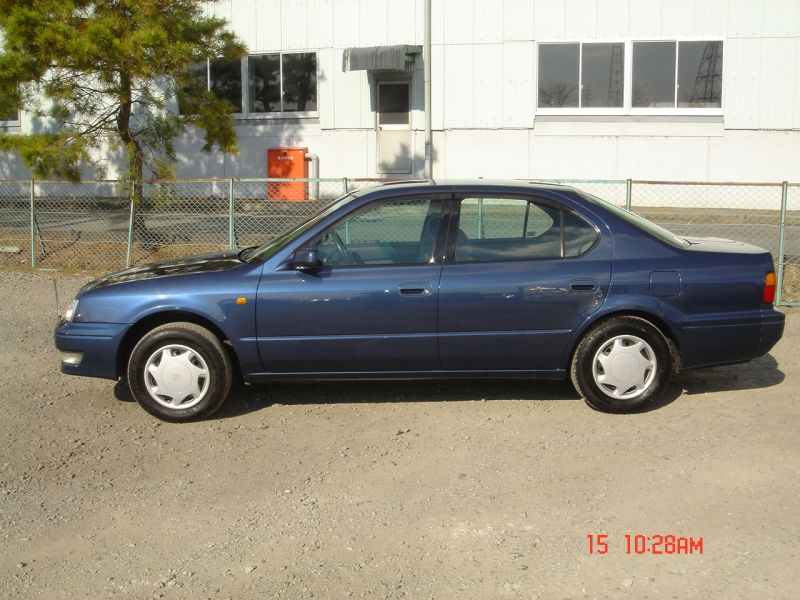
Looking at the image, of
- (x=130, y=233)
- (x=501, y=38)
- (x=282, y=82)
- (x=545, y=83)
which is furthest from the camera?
(x=282, y=82)

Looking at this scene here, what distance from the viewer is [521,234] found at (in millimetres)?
6309

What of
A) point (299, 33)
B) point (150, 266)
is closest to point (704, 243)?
point (150, 266)

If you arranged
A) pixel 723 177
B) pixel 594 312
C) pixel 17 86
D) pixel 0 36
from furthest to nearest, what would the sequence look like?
1. pixel 723 177
2. pixel 0 36
3. pixel 17 86
4. pixel 594 312

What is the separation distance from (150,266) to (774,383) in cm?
475

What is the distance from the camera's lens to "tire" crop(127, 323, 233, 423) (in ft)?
19.8

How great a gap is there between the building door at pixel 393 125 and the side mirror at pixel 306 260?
52.7ft

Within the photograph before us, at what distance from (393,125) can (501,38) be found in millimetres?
3250

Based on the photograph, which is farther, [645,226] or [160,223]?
[160,223]

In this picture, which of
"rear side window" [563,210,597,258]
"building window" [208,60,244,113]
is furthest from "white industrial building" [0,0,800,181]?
"rear side window" [563,210,597,258]

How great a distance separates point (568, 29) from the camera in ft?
67.2

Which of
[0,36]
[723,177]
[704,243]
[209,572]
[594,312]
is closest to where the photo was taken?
[209,572]

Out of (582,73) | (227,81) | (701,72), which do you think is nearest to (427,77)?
(582,73)

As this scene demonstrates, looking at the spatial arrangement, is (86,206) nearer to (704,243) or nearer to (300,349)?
(300,349)

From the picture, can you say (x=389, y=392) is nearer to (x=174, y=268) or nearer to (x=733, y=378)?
(x=174, y=268)
